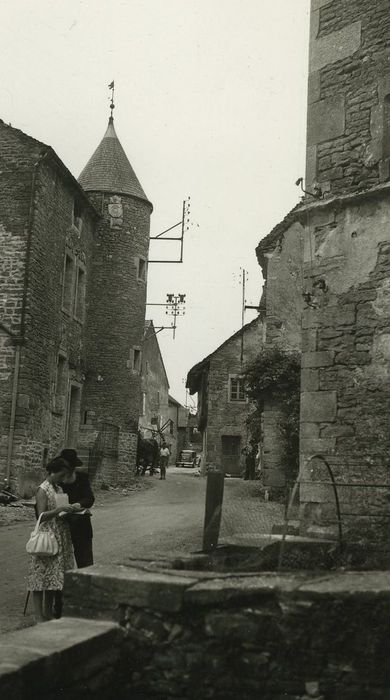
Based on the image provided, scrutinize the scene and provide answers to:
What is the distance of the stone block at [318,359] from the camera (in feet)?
26.8

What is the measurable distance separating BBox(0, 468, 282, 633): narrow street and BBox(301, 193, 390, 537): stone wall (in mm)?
1007

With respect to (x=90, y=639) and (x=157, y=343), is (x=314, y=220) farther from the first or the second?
(x=157, y=343)

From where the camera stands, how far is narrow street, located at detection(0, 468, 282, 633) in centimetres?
683

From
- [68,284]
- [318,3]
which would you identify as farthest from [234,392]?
[318,3]

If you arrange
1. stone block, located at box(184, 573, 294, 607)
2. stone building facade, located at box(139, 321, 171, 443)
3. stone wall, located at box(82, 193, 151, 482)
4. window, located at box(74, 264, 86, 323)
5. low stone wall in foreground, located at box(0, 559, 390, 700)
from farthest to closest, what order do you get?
stone building facade, located at box(139, 321, 171, 443), stone wall, located at box(82, 193, 151, 482), window, located at box(74, 264, 86, 323), stone block, located at box(184, 573, 294, 607), low stone wall in foreground, located at box(0, 559, 390, 700)

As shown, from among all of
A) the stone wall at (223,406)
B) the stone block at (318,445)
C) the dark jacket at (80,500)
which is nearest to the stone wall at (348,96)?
the stone block at (318,445)

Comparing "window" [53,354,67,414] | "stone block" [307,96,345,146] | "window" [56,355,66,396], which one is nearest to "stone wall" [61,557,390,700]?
"stone block" [307,96,345,146]

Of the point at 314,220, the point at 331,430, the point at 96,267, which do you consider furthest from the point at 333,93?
the point at 96,267

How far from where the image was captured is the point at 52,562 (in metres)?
6.00

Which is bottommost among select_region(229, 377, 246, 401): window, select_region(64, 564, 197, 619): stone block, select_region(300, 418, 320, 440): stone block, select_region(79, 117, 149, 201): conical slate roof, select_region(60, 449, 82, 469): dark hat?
select_region(64, 564, 197, 619): stone block

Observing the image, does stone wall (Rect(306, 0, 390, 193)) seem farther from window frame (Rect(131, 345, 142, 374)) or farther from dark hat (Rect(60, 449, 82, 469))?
window frame (Rect(131, 345, 142, 374))

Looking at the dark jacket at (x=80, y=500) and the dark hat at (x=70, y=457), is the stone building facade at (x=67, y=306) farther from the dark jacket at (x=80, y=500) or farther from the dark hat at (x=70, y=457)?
the dark hat at (x=70, y=457)

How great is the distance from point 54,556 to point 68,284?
54.7ft

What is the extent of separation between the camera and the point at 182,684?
4.13 meters
